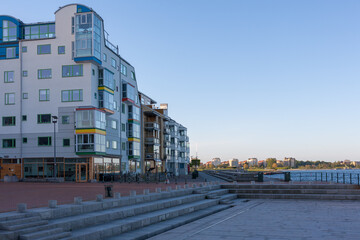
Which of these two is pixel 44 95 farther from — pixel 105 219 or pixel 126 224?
pixel 126 224

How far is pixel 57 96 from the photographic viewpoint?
155 feet

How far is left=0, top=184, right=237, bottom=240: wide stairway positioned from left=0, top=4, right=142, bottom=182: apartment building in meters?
25.9

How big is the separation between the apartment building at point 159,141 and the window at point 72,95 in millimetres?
12846

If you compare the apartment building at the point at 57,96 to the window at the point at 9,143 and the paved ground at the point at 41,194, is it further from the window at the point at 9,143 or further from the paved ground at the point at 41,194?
the paved ground at the point at 41,194

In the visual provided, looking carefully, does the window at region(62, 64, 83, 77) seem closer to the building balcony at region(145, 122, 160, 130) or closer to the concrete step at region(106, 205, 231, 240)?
the building balcony at region(145, 122, 160, 130)

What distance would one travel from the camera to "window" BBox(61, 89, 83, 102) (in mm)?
46562

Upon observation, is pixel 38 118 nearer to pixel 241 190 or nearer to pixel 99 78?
pixel 99 78

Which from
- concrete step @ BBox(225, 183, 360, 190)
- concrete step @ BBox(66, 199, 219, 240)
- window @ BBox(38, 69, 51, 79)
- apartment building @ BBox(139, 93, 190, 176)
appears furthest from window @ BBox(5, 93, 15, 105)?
concrete step @ BBox(66, 199, 219, 240)

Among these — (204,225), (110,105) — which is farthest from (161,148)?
(204,225)

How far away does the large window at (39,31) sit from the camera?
160 feet

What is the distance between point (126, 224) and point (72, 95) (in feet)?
112

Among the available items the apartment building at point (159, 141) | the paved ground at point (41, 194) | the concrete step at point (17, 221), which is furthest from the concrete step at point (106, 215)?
the apartment building at point (159, 141)

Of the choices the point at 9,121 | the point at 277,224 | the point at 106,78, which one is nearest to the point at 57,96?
the point at 106,78

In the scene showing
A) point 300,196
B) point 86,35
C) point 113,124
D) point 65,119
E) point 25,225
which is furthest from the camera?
point 113,124
